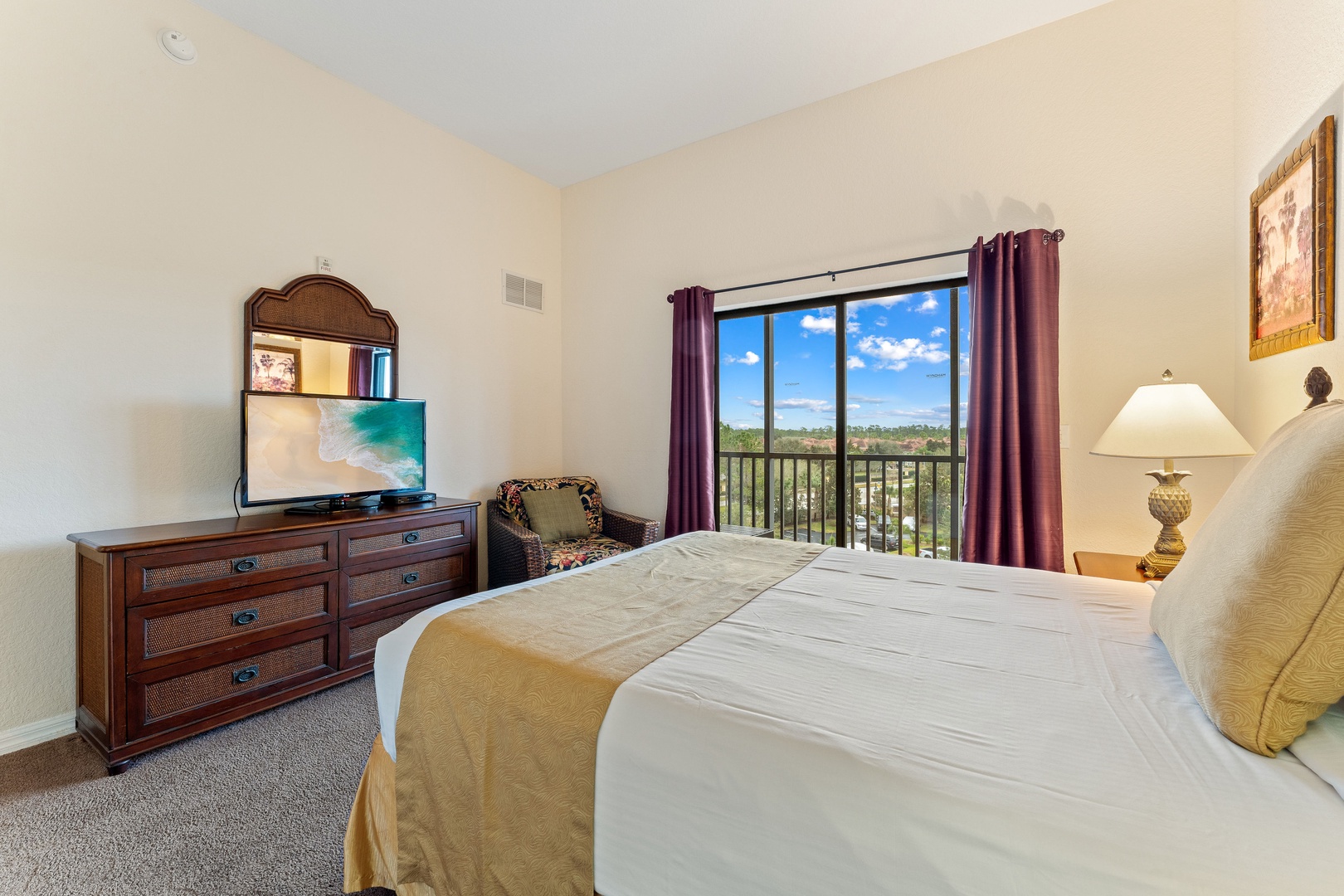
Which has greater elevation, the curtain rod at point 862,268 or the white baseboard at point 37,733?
the curtain rod at point 862,268

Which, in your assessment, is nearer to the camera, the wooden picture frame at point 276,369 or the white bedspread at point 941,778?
the white bedspread at point 941,778

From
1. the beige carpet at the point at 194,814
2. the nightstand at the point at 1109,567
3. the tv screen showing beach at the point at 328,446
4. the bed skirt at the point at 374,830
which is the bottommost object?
the beige carpet at the point at 194,814

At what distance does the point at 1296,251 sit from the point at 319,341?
392 cm

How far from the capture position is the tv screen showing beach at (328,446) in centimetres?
255

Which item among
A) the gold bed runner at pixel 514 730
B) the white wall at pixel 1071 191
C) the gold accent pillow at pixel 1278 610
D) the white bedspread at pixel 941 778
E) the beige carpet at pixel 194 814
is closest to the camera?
the white bedspread at pixel 941 778

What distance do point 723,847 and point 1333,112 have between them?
236 centimetres

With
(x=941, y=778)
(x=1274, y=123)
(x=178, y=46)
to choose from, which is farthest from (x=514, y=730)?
(x=178, y=46)

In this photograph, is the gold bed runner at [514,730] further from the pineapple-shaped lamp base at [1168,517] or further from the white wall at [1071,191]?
the white wall at [1071,191]

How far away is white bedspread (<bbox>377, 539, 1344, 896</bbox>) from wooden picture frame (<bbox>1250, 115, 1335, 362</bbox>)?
1.18m

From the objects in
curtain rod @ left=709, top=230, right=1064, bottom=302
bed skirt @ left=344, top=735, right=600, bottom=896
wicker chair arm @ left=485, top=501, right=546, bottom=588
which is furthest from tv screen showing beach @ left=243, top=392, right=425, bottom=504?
curtain rod @ left=709, top=230, right=1064, bottom=302

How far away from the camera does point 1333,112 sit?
152 cm

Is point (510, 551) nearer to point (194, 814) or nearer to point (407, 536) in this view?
point (407, 536)

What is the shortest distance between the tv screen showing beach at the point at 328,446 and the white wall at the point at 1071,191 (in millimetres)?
2061

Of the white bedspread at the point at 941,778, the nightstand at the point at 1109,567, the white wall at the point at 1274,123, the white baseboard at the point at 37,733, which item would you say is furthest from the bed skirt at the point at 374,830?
the white wall at the point at 1274,123
